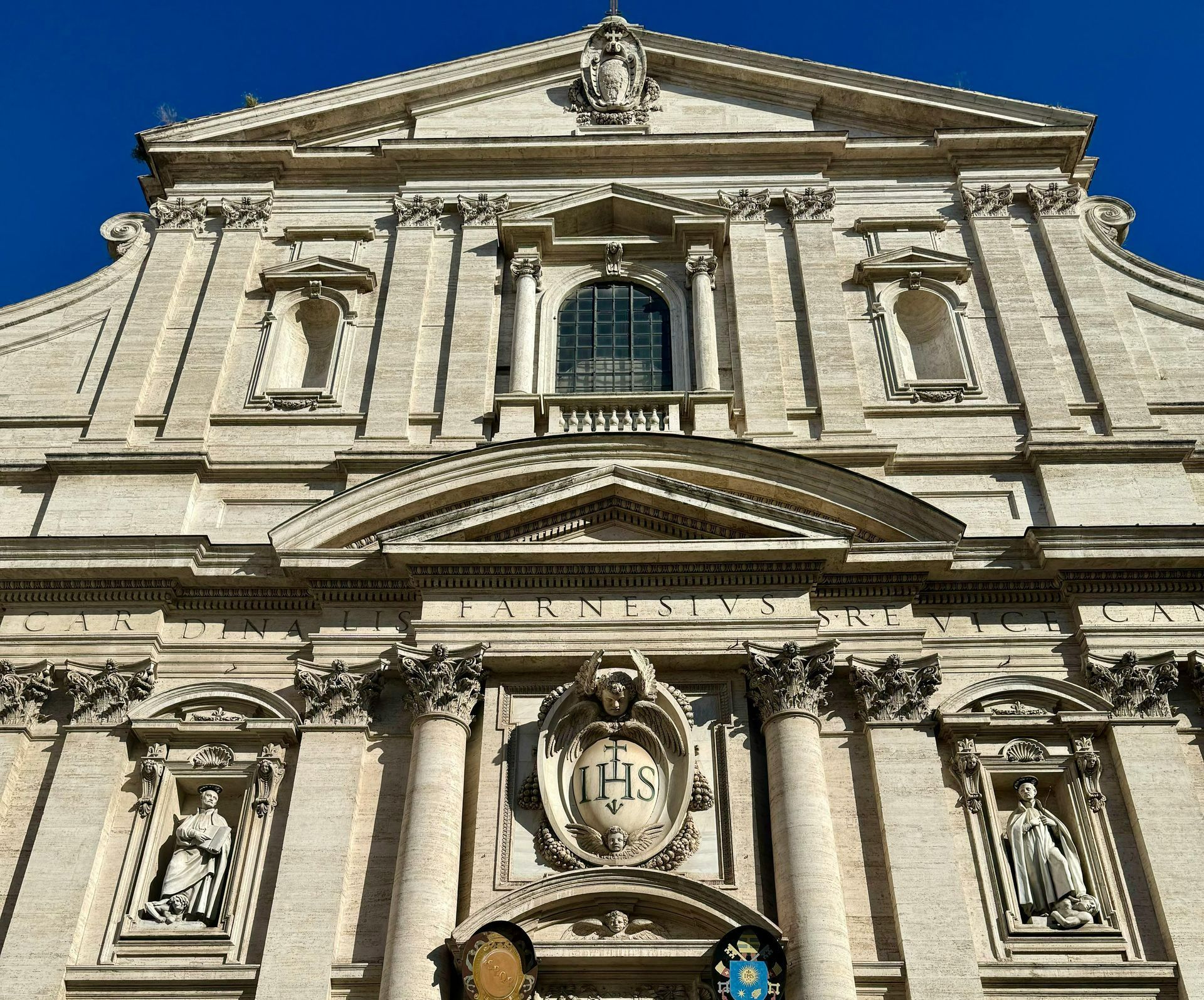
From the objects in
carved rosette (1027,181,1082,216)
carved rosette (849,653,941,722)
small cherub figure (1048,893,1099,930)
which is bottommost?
small cherub figure (1048,893,1099,930)

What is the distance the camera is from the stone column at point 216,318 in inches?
688

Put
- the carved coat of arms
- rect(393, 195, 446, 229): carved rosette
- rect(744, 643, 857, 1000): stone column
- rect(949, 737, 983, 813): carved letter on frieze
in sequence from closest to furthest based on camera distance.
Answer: rect(744, 643, 857, 1000): stone column, rect(949, 737, 983, 813): carved letter on frieze, rect(393, 195, 446, 229): carved rosette, the carved coat of arms

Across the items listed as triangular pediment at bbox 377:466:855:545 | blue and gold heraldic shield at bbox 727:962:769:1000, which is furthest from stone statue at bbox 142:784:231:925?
blue and gold heraldic shield at bbox 727:962:769:1000

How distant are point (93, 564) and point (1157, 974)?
1152 cm

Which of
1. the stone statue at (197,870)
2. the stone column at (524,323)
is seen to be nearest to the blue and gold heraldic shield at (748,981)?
the stone statue at (197,870)

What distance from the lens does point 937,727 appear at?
14.3 meters

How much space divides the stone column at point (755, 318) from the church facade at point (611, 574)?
70 millimetres

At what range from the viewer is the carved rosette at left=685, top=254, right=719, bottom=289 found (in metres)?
19.1

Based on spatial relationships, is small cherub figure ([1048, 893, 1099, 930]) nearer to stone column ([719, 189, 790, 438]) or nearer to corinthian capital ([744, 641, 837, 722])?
corinthian capital ([744, 641, 837, 722])

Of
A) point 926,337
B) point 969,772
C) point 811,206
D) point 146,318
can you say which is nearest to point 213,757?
point 146,318

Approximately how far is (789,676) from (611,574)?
231 centimetres

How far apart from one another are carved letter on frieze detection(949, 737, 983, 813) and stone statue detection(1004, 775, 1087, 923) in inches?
15.9

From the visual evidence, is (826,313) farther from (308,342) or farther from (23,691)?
(23,691)

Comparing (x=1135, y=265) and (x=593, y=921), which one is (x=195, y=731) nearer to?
(x=593, y=921)
